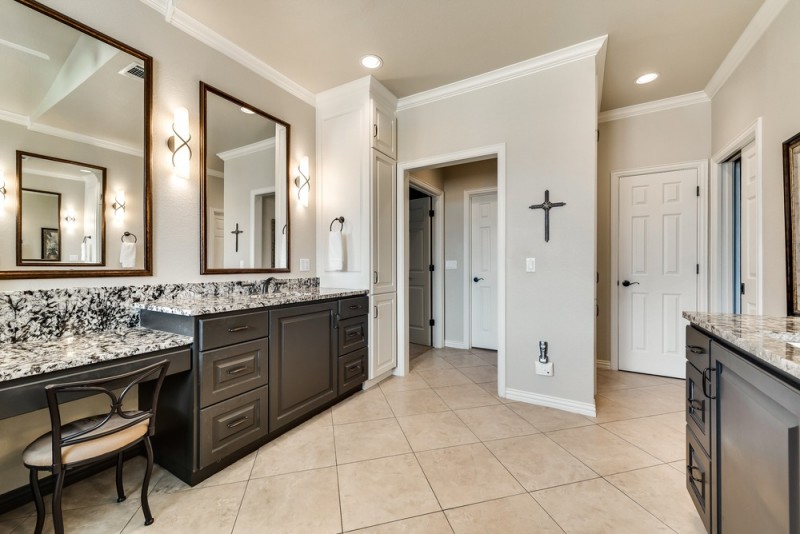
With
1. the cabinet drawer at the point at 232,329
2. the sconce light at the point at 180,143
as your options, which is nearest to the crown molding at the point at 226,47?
the sconce light at the point at 180,143

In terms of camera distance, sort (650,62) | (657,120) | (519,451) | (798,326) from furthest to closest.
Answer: (657,120) → (650,62) → (519,451) → (798,326)

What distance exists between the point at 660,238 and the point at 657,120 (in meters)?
1.16

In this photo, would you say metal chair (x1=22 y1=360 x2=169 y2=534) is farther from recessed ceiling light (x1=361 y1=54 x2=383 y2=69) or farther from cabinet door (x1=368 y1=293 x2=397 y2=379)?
recessed ceiling light (x1=361 y1=54 x2=383 y2=69)

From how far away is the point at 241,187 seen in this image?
2.41m

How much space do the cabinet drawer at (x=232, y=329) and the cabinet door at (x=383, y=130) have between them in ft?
5.85

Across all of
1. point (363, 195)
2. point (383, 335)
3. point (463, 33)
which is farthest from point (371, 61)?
point (383, 335)

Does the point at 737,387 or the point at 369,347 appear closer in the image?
the point at 737,387

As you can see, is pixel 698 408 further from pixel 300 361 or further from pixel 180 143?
pixel 180 143

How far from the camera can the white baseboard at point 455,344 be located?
418 cm

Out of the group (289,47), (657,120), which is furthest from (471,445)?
(657,120)

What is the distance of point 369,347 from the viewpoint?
285 cm

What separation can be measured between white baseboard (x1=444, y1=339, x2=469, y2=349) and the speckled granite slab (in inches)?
123

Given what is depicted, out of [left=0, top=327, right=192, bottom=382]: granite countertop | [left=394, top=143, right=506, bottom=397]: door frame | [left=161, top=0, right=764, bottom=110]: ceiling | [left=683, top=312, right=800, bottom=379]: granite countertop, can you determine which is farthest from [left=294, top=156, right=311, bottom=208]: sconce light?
[left=683, top=312, right=800, bottom=379]: granite countertop

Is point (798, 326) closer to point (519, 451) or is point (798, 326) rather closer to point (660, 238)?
point (519, 451)
